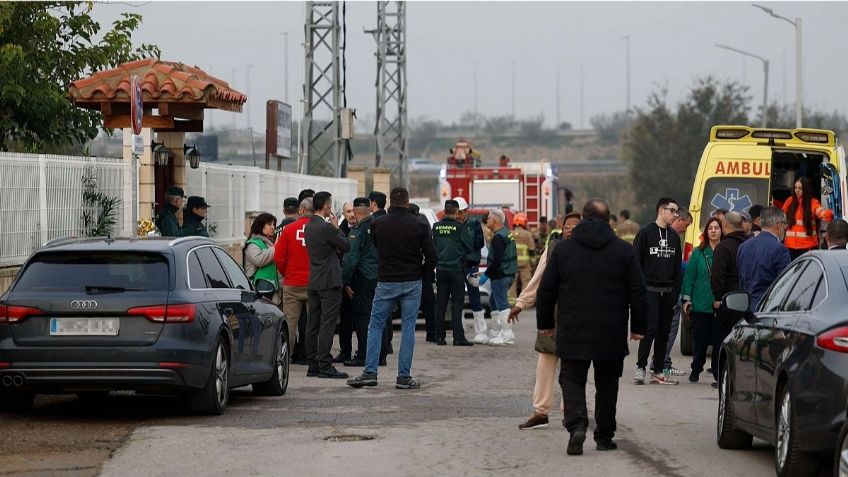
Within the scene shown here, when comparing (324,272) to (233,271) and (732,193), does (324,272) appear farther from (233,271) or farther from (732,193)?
(732,193)

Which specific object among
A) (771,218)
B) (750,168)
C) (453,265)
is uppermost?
(750,168)

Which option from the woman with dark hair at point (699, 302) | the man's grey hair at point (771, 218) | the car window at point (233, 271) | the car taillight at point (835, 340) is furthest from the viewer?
the woman with dark hair at point (699, 302)

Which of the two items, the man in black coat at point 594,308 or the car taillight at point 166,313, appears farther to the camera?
the car taillight at point 166,313

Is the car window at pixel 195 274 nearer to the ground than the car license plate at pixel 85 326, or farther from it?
farther from it

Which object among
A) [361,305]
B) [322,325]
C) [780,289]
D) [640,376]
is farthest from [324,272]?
[780,289]

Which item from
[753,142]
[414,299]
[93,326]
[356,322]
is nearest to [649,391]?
[414,299]

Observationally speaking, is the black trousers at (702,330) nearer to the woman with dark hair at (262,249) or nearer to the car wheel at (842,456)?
the woman with dark hair at (262,249)

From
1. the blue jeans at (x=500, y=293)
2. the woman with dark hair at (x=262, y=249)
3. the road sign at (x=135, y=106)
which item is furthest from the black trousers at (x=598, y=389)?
the blue jeans at (x=500, y=293)

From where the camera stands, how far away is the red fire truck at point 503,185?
39969mm

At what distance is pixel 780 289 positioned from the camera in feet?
34.1

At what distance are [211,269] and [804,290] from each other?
208 inches

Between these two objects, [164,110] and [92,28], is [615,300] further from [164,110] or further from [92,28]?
[92,28]

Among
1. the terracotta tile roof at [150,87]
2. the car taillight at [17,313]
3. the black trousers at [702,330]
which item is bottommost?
the black trousers at [702,330]

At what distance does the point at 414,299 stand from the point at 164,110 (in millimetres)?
6559
